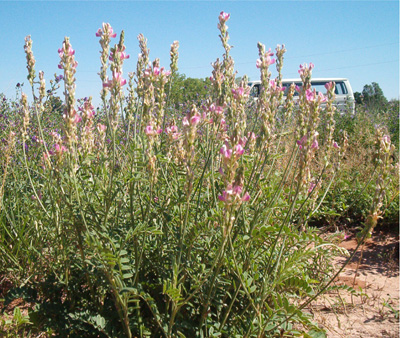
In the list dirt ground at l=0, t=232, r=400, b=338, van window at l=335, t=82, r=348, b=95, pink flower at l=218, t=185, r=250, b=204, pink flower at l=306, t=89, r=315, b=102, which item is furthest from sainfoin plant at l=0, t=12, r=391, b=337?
van window at l=335, t=82, r=348, b=95

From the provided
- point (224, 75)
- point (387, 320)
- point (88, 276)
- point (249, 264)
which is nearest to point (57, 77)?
point (224, 75)

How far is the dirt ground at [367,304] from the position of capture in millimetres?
2520

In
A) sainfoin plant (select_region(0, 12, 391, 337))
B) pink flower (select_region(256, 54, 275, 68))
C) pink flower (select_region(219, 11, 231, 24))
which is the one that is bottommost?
sainfoin plant (select_region(0, 12, 391, 337))

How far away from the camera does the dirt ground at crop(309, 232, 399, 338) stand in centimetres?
252

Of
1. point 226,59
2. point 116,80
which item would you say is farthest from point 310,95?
point 116,80

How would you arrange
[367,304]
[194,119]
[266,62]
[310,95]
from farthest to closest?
[367,304] < [266,62] < [310,95] < [194,119]

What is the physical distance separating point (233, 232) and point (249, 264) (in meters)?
0.19

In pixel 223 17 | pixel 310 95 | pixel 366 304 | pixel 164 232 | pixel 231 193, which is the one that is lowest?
pixel 366 304

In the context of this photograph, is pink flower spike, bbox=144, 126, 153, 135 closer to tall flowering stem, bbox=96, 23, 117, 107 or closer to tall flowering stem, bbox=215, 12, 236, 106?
tall flowering stem, bbox=96, 23, 117, 107

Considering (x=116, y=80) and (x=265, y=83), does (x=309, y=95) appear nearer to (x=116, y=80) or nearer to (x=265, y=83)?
(x=265, y=83)

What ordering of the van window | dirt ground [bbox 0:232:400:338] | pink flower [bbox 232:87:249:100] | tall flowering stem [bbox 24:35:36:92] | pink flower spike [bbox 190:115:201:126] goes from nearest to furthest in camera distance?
pink flower spike [bbox 190:115:201:126] < tall flowering stem [bbox 24:35:36:92] < pink flower [bbox 232:87:249:100] < dirt ground [bbox 0:232:400:338] < the van window

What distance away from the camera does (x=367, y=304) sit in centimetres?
285

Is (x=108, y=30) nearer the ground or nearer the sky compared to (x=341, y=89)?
nearer the ground

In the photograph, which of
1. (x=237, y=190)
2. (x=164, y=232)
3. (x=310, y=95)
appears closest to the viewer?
(x=237, y=190)
